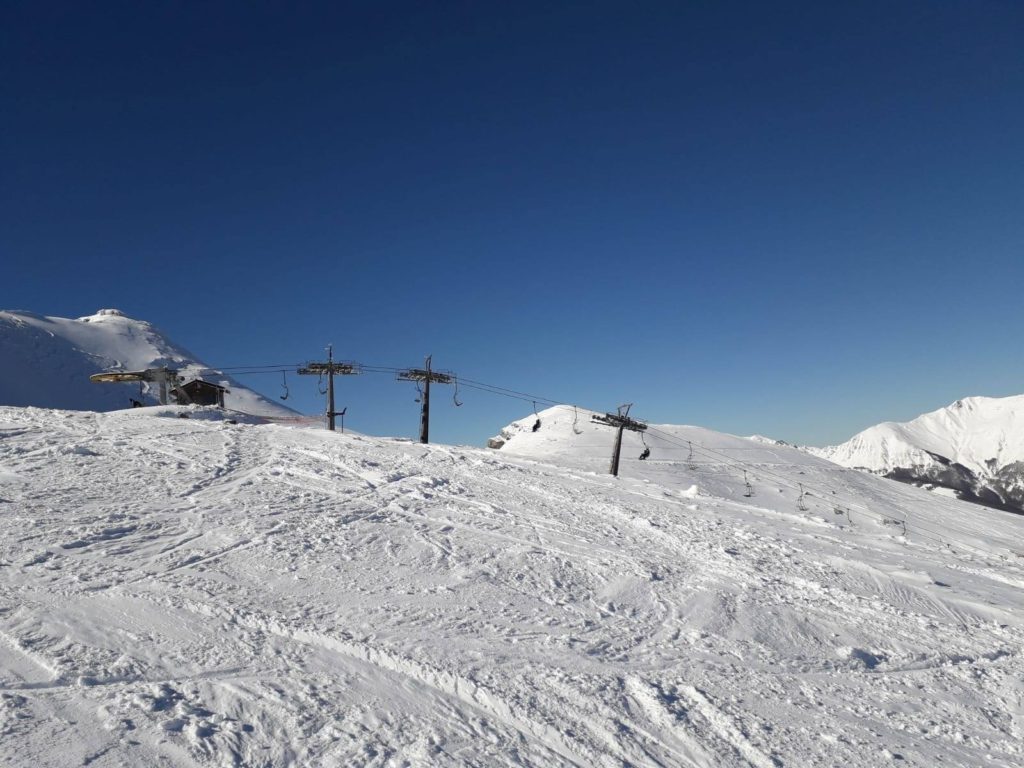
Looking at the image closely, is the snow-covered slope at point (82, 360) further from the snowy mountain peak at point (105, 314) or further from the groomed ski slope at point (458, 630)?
the groomed ski slope at point (458, 630)

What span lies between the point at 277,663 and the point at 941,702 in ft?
26.6

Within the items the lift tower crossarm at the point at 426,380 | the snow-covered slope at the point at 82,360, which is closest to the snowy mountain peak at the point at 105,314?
the snow-covered slope at the point at 82,360

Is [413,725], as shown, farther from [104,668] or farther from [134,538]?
[134,538]

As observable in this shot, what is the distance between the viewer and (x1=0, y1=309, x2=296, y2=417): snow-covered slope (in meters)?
101

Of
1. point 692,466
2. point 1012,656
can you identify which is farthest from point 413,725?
point 692,466

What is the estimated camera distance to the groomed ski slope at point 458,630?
17.5 ft

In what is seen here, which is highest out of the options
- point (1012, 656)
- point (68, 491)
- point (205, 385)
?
point (205, 385)

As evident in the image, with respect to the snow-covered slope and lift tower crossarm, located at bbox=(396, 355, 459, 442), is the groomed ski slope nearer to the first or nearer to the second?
lift tower crossarm, located at bbox=(396, 355, 459, 442)

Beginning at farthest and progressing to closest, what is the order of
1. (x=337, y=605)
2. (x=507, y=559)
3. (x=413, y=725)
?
1. (x=507, y=559)
2. (x=337, y=605)
3. (x=413, y=725)

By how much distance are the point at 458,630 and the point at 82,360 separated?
5604 inches

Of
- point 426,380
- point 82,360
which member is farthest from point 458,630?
point 82,360

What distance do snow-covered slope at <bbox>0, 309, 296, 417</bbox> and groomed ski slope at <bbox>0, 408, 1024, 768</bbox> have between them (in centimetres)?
7710

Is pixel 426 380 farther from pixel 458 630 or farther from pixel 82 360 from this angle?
pixel 82 360

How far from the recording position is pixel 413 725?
5.44 metres
